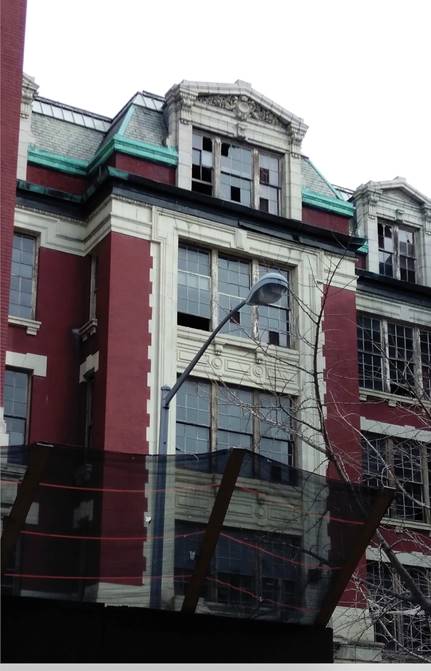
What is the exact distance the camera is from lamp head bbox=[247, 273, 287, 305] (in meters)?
18.1

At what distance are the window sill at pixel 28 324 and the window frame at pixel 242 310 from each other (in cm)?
339

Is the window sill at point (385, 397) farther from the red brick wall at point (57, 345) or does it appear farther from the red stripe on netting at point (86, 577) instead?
the red stripe on netting at point (86, 577)

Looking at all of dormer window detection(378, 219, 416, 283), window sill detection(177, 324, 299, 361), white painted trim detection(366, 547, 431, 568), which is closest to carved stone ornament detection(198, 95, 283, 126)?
dormer window detection(378, 219, 416, 283)

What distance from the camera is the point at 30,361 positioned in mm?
25641

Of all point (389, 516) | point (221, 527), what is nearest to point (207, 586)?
point (221, 527)

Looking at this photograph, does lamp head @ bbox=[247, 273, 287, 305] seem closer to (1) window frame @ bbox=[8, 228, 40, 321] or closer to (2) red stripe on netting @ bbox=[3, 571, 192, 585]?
(1) window frame @ bbox=[8, 228, 40, 321]

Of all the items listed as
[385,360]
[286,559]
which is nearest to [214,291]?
[385,360]

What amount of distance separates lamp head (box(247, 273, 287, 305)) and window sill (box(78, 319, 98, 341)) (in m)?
7.67

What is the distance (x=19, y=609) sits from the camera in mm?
7910

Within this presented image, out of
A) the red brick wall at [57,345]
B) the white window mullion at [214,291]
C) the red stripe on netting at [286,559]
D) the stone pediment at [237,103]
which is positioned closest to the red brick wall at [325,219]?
the stone pediment at [237,103]

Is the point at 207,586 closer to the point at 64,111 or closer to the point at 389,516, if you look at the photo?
the point at 389,516

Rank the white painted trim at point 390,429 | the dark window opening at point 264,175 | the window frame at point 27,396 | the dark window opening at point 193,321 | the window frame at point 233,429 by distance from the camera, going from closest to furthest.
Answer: the window frame at point 27,396 < the window frame at point 233,429 < the dark window opening at point 193,321 < the dark window opening at point 264,175 < the white painted trim at point 390,429

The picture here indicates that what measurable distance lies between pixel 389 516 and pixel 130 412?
7800 millimetres

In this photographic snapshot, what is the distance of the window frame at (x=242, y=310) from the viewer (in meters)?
26.7
